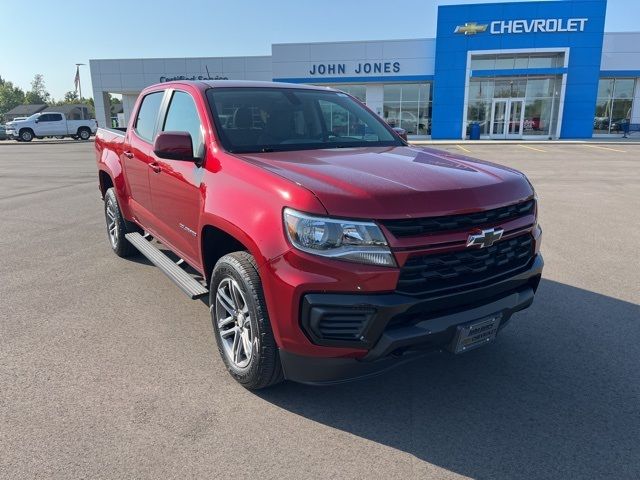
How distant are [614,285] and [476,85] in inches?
1163

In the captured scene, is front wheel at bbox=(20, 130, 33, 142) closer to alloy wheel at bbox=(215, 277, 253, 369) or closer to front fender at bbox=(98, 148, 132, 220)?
front fender at bbox=(98, 148, 132, 220)

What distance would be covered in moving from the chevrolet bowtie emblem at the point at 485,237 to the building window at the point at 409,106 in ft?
103

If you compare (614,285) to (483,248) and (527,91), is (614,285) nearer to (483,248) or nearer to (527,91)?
(483,248)

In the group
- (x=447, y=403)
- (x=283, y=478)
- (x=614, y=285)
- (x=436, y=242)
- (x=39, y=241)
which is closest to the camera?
(x=283, y=478)

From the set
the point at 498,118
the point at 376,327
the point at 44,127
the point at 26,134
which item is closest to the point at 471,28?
the point at 498,118

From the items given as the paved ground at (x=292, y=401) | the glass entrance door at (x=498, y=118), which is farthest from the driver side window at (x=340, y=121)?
the glass entrance door at (x=498, y=118)

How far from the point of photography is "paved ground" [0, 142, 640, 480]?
2.47 m

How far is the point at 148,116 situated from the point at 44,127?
124 ft

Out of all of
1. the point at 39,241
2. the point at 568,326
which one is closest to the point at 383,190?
the point at 568,326

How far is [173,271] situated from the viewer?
404 centimetres

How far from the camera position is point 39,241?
679 centimetres

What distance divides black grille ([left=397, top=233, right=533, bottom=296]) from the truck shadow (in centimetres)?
75

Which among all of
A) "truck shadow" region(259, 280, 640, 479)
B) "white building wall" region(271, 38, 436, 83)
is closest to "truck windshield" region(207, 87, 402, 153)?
"truck shadow" region(259, 280, 640, 479)

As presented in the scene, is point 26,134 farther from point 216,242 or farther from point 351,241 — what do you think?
point 351,241
